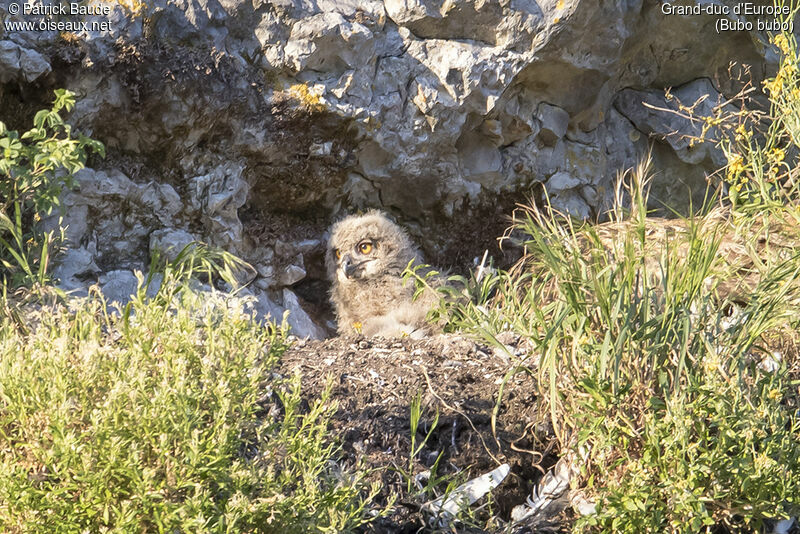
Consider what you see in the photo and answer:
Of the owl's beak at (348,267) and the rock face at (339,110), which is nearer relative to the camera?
the rock face at (339,110)

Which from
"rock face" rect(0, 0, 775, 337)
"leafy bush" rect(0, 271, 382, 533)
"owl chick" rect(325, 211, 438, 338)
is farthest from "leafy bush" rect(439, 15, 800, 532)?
"owl chick" rect(325, 211, 438, 338)

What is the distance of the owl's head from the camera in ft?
17.3

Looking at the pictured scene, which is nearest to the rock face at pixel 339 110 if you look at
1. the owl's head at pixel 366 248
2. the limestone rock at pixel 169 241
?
the limestone rock at pixel 169 241

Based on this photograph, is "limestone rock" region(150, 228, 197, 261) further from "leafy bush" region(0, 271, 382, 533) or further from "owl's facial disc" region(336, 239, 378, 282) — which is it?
"leafy bush" region(0, 271, 382, 533)

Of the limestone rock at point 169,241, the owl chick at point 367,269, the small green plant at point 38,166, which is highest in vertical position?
the small green plant at point 38,166

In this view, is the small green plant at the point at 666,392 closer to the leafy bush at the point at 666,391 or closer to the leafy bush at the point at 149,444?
the leafy bush at the point at 666,391

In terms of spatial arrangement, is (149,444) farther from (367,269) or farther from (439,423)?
(367,269)

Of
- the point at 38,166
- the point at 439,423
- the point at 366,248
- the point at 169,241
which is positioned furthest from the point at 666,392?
the point at 169,241

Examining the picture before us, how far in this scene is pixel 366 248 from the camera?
209 inches

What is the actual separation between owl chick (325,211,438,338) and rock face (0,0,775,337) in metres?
0.27

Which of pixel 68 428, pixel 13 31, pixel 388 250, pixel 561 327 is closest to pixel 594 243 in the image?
pixel 561 327

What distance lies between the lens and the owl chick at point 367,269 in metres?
5.26

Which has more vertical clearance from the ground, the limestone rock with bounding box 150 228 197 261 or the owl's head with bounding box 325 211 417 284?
the limestone rock with bounding box 150 228 197 261

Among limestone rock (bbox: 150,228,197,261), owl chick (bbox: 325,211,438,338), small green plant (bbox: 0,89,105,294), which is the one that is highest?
small green plant (bbox: 0,89,105,294)
